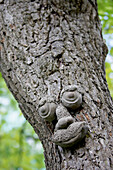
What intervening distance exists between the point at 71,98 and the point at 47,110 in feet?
0.54

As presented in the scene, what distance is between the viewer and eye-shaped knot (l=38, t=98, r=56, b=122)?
46.9 inches

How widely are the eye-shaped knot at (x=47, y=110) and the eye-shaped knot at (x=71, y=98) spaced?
77 mm

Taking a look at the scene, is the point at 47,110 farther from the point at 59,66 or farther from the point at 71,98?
the point at 59,66

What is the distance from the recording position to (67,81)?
128 centimetres

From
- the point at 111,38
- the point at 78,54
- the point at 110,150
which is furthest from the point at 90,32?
the point at 111,38

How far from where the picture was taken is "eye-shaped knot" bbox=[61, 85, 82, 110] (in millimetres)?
1188

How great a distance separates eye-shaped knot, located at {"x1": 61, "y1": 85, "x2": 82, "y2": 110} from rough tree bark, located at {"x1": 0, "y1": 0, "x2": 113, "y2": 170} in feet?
0.14

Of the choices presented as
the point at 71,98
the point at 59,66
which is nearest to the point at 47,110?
the point at 71,98

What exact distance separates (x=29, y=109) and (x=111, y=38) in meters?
2.29

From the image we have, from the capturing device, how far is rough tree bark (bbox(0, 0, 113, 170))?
3.67 feet

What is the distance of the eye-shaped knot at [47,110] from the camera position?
119 cm

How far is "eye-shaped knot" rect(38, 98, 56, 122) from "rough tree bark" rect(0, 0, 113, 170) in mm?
49

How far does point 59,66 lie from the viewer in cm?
134

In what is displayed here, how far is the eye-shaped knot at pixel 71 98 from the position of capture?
1.19 meters
